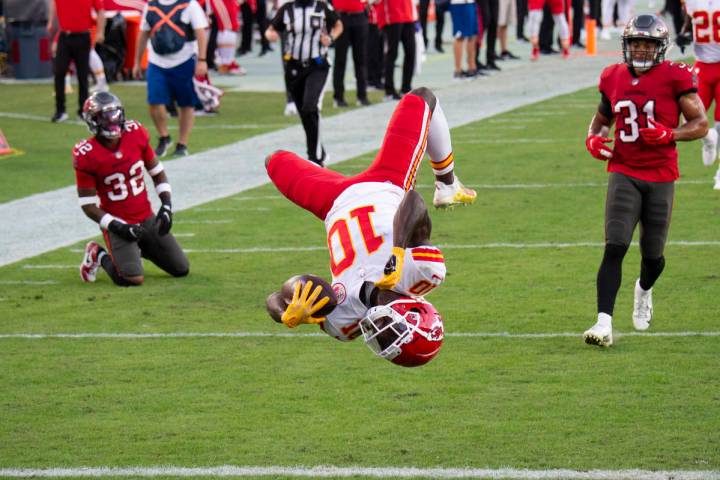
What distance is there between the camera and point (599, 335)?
759cm

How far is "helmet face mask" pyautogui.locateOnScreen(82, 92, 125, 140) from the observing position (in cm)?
978

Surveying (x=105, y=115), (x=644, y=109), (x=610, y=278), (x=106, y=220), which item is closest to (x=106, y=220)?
(x=106, y=220)

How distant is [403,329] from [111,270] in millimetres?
5045

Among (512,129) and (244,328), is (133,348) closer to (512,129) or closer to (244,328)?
(244,328)

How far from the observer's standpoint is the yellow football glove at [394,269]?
4984 mm

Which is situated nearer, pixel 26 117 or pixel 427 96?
pixel 427 96

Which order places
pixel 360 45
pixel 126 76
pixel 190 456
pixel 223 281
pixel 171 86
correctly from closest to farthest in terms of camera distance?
pixel 190 456
pixel 223 281
pixel 171 86
pixel 360 45
pixel 126 76

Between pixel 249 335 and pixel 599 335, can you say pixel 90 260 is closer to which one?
pixel 249 335

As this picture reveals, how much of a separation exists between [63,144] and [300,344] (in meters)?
8.86

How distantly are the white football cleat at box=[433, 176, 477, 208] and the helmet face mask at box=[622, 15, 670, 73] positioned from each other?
1653 millimetres

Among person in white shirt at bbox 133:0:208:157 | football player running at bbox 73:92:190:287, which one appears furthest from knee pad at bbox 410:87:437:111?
person in white shirt at bbox 133:0:208:157

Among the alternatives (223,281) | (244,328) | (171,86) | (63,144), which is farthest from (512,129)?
(244,328)

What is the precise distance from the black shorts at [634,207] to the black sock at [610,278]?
0.05 m

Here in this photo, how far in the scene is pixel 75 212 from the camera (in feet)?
40.2
